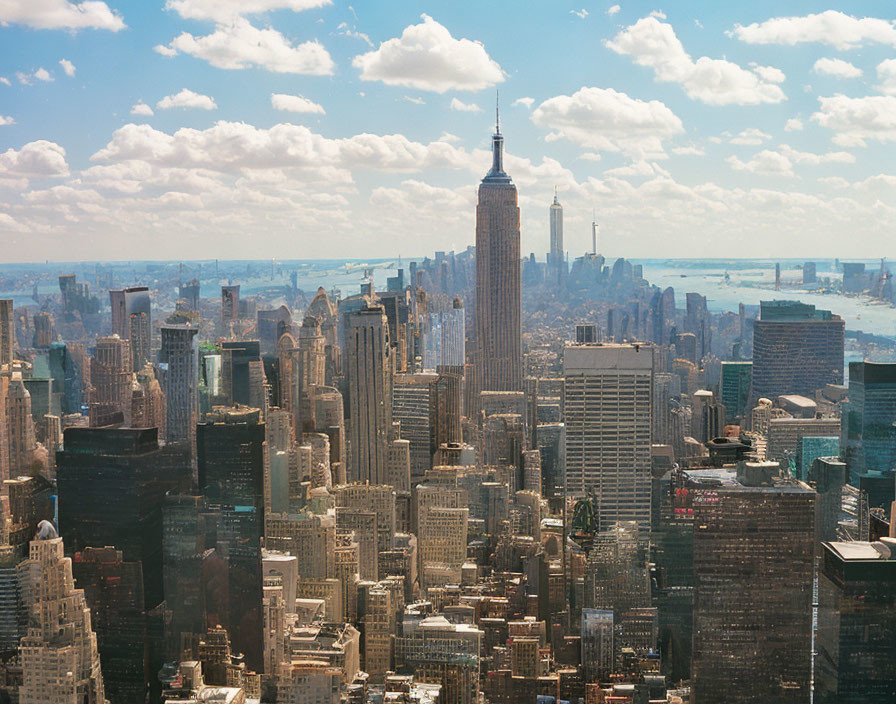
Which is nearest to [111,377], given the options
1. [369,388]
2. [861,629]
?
[369,388]

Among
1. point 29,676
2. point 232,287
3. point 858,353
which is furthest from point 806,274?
point 29,676

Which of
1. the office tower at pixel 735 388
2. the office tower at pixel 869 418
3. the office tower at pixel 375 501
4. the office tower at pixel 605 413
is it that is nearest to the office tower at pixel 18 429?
the office tower at pixel 375 501

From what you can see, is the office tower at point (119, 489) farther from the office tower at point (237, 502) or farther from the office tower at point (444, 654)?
the office tower at point (444, 654)

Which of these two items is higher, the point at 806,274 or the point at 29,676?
the point at 806,274

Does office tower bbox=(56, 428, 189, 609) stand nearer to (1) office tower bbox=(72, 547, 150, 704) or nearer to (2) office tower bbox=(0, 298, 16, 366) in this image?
(1) office tower bbox=(72, 547, 150, 704)

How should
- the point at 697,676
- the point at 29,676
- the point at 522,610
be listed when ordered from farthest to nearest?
the point at 522,610 → the point at 697,676 → the point at 29,676

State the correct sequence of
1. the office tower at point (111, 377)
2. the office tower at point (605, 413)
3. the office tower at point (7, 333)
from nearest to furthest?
the office tower at point (7, 333), the office tower at point (111, 377), the office tower at point (605, 413)

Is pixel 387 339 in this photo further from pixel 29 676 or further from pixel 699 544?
pixel 29 676
